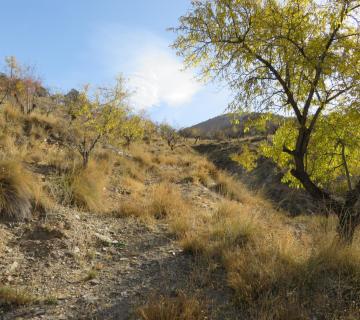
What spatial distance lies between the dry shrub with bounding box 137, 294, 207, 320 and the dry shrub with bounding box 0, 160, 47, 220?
3232 millimetres

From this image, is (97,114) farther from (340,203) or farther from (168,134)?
(168,134)

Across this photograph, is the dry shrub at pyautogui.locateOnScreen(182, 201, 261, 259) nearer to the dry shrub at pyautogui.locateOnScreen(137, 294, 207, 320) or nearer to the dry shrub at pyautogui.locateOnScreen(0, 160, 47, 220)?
the dry shrub at pyautogui.locateOnScreen(137, 294, 207, 320)

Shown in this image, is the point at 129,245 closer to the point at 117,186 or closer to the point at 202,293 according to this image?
the point at 202,293

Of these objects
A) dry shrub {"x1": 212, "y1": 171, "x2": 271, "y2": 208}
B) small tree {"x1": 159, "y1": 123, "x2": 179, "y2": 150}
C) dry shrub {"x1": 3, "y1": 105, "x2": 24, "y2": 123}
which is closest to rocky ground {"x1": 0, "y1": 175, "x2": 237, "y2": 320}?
dry shrub {"x1": 212, "y1": 171, "x2": 271, "y2": 208}

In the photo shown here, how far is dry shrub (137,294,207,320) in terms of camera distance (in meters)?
3.29

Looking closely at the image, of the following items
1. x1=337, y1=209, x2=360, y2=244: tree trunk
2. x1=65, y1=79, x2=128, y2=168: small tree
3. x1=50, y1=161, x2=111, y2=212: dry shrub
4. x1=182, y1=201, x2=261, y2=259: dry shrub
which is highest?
x1=65, y1=79, x2=128, y2=168: small tree

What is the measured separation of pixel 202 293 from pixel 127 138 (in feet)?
60.0

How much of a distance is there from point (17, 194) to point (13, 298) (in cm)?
233

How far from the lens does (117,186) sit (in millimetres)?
9781

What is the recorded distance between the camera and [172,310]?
3.27 metres

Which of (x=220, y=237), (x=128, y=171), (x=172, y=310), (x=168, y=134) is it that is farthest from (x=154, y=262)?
(x=168, y=134)

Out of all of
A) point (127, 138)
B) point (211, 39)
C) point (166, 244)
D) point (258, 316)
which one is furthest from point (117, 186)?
point (127, 138)

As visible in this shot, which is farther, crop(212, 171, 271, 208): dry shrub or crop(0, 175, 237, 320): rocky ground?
crop(212, 171, 271, 208): dry shrub

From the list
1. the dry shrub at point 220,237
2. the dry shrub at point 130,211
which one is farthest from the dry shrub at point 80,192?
the dry shrub at point 220,237
